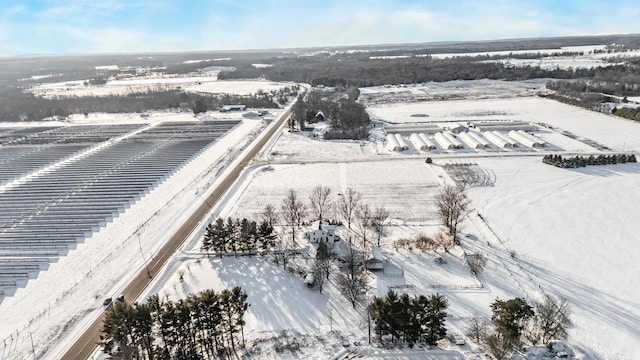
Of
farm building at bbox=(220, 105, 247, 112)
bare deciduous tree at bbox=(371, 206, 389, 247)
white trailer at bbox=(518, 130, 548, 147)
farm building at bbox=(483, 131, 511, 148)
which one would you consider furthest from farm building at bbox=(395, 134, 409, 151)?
farm building at bbox=(220, 105, 247, 112)

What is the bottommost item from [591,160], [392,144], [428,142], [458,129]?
[591,160]

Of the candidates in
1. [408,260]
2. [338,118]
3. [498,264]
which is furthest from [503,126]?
[408,260]

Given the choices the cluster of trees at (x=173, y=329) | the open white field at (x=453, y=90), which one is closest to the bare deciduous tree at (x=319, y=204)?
the cluster of trees at (x=173, y=329)

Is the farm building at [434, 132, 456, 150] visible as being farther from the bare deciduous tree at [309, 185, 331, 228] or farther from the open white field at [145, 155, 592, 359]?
the bare deciduous tree at [309, 185, 331, 228]

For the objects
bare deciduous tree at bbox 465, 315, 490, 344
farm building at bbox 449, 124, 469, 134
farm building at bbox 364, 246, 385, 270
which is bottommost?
bare deciduous tree at bbox 465, 315, 490, 344

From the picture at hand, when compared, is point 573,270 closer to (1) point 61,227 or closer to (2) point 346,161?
(2) point 346,161

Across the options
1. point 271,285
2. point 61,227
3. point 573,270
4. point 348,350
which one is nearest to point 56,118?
point 61,227

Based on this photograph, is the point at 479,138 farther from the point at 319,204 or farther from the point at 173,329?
the point at 173,329
